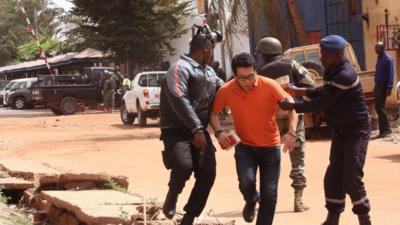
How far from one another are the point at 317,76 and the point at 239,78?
370 inches

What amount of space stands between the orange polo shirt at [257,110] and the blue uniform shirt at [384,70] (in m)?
8.66

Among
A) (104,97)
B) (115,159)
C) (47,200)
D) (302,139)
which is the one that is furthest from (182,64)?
(104,97)

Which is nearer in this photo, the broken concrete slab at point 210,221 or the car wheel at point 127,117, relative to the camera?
the broken concrete slab at point 210,221

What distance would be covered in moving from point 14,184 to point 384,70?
7.57m

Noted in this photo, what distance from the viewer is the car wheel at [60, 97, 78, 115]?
111 ft

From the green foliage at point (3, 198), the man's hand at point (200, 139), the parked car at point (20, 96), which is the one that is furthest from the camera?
the parked car at point (20, 96)

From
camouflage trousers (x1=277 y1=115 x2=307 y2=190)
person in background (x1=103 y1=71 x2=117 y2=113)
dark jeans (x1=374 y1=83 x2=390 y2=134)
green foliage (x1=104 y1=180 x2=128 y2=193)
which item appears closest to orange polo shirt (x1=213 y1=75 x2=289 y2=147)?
camouflage trousers (x1=277 y1=115 x2=307 y2=190)

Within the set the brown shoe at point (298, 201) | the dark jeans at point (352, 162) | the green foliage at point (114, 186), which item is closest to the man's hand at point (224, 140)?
the dark jeans at point (352, 162)

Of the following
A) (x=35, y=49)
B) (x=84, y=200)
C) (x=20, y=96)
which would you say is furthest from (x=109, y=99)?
(x=35, y=49)

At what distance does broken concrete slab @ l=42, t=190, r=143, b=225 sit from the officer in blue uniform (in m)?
1.85

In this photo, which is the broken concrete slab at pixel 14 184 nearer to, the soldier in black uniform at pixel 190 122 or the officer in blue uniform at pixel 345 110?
the soldier in black uniform at pixel 190 122

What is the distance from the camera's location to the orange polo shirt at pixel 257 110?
6258mm

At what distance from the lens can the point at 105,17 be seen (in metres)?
39.1

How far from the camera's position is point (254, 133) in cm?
628
